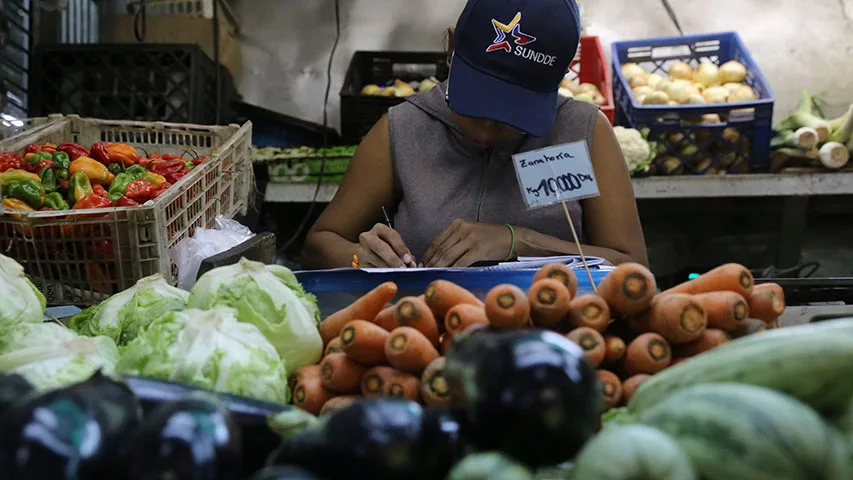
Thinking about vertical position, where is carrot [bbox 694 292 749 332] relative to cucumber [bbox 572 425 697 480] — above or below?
below

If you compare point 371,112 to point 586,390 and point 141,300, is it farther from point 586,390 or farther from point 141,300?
point 586,390

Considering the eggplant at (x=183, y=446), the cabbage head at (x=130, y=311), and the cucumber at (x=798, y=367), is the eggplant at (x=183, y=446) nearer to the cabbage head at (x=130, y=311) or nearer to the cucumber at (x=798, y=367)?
the cucumber at (x=798, y=367)

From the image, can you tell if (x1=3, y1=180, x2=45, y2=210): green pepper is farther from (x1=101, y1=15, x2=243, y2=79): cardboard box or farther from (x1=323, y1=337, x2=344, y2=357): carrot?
(x1=101, y1=15, x2=243, y2=79): cardboard box

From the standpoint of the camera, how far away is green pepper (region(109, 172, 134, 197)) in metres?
2.92

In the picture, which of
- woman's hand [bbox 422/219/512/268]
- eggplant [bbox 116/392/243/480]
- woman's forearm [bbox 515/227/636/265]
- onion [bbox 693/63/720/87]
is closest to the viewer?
eggplant [bbox 116/392/243/480]

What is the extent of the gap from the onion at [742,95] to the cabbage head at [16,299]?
144 inches

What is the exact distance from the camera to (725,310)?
4.18 ft

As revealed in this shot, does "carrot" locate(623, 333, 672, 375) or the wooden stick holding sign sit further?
the wooden stick holding sign

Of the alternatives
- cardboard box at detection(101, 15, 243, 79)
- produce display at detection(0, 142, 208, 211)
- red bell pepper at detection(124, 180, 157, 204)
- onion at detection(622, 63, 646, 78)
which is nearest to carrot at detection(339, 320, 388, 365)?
produce display at detection(0, 142, 208, 211)

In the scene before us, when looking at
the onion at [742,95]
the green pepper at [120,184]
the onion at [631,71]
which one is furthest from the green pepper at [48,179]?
the onion at [742,95]

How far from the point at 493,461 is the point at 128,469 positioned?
0.32 meters

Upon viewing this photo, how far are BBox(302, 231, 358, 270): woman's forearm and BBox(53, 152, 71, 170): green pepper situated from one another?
99 centimetres

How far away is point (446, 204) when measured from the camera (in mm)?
2568

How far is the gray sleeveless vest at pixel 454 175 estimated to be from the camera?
100.0 inches
